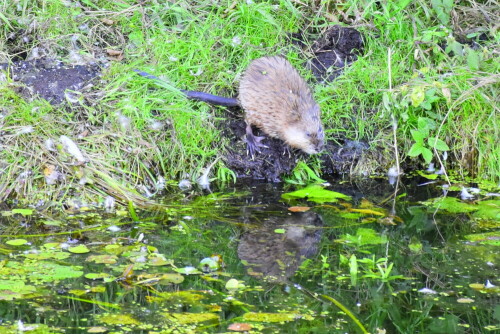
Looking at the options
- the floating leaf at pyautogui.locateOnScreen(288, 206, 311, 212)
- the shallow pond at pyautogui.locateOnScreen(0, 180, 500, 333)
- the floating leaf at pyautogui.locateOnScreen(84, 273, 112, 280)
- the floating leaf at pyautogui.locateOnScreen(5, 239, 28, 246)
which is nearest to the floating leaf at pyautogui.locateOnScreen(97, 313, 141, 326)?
the shallow pond at pyautogui.locateOnScreen(0, 180, 500, 333)

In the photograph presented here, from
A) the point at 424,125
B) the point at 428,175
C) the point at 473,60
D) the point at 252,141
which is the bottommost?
the point at 428,175

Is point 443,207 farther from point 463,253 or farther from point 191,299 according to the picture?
point 191,299

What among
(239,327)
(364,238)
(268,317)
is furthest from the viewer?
(364,238)

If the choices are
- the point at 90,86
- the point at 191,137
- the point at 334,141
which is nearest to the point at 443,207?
the point at 334,141

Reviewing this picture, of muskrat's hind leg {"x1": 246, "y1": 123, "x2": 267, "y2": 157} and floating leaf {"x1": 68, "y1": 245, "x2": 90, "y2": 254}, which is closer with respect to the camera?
floating leaf {"x1": 68, "y1": 245, "x2": 90, "y2": 254}

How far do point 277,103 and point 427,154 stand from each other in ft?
3.52

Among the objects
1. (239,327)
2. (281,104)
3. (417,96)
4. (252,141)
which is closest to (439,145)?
(417,96)

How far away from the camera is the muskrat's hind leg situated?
17.4 feet

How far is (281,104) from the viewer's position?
205 inches

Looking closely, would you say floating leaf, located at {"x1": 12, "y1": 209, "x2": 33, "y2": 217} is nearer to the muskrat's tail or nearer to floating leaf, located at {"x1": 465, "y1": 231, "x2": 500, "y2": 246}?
the muskrat's tail

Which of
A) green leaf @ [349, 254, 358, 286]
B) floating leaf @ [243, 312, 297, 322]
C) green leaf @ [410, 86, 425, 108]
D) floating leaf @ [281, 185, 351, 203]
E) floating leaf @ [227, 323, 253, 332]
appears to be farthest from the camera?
green leaf @ [410, 86, 425, 108]

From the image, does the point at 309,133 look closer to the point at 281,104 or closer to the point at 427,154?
the point at 281,104

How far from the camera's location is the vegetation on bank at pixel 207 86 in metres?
4.95

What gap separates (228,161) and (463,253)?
5.84 feet
